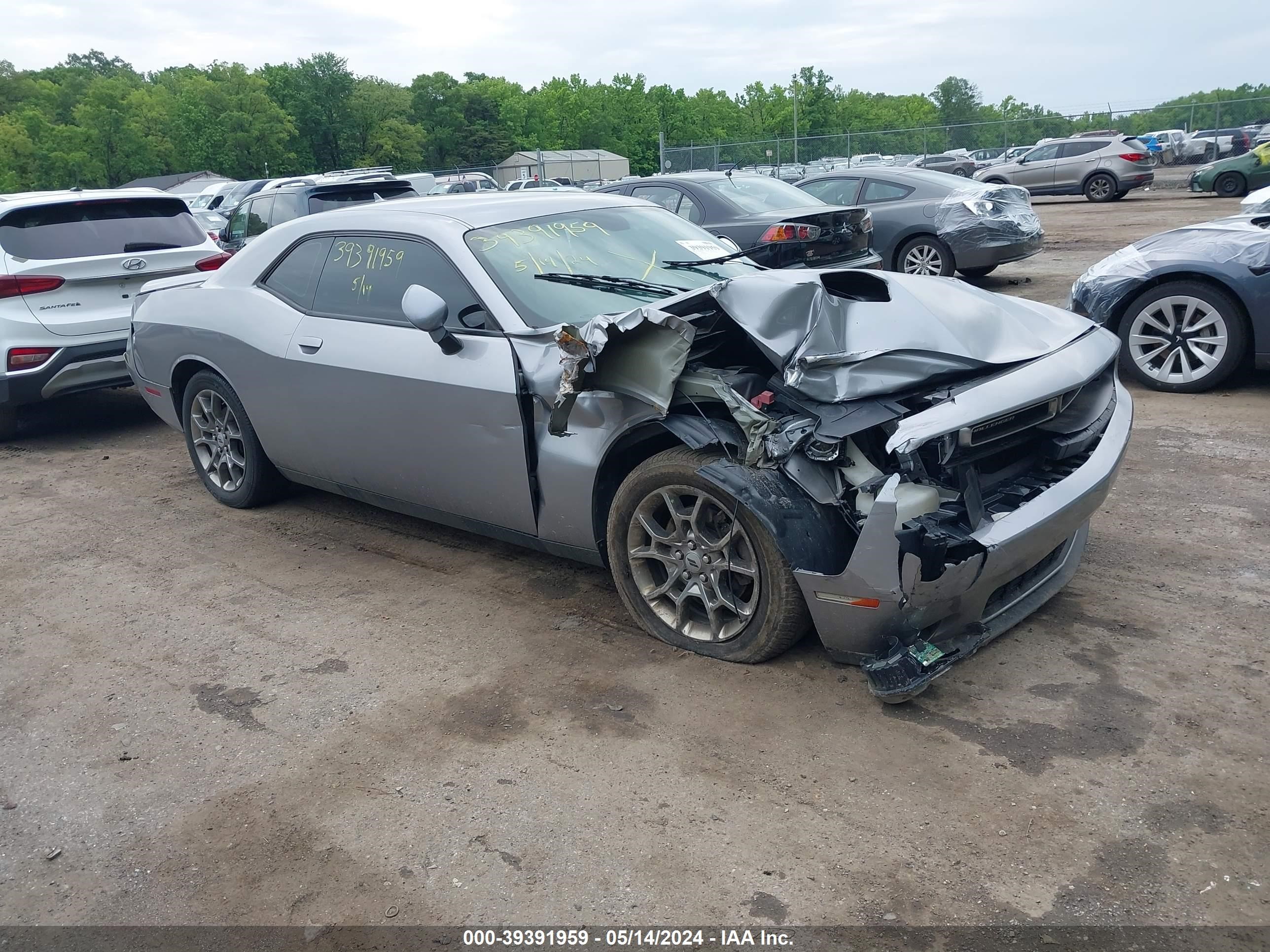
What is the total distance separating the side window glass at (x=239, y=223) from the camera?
11.9 meters

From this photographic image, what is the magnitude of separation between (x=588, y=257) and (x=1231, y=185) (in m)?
22.6

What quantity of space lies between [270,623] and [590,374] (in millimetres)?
1893

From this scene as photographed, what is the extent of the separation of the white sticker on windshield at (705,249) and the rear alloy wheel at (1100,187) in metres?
22.9

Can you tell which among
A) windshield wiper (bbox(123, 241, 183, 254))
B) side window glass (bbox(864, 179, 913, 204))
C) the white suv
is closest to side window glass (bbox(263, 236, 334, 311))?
the white suv

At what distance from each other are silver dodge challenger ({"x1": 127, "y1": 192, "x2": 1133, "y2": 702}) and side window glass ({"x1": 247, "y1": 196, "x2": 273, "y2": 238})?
6687mm

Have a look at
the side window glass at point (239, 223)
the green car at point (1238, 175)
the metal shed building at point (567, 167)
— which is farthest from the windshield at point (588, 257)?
the metal shed building at point (567, 167)

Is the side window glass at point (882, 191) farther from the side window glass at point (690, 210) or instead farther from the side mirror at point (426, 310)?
the side mirror at point (426, 310)

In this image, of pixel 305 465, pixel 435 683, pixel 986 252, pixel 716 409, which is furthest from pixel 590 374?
pixel 986 252

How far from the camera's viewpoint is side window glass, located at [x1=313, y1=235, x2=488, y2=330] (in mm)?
4391

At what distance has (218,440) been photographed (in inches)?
232

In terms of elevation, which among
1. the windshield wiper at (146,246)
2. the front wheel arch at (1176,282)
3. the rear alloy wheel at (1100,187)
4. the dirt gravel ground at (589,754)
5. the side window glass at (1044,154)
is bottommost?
the dirt gravel ground at (589,754)

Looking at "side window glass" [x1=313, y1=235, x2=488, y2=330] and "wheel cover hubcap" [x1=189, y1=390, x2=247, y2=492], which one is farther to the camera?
"wheel cover hubcap" [x1=189, y1=390, x2=247, y2=492]

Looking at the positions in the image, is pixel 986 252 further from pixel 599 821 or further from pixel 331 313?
pixel 599 821

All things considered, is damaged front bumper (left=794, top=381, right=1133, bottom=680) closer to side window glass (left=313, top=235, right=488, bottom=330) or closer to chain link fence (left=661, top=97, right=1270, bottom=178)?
side window glass (left=313, top=235, right=488, bottom=330)
